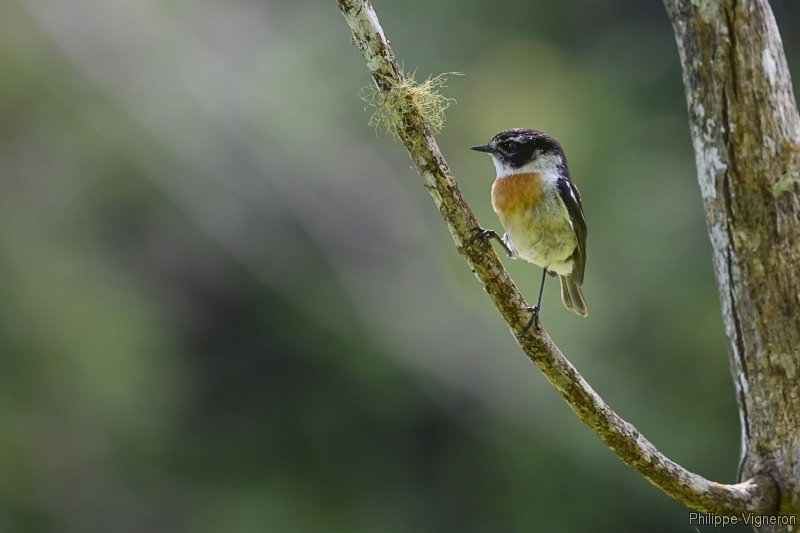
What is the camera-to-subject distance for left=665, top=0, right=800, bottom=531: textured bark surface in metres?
3.04

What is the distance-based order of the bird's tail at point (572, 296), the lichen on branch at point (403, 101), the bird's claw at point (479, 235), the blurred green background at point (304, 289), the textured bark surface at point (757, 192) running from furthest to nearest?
the blurred green background at point (304, 289)
the bird's tail at point (572, 296)
the textured bark surface at point (757, 192)
the bird's claw at point (479, 235)
the lichen on branch at point (403, 101)

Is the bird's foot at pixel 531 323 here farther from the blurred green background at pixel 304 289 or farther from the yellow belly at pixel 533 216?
the blurred green background at pixel 304 289

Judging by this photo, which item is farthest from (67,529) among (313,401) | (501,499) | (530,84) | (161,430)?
(530,84)

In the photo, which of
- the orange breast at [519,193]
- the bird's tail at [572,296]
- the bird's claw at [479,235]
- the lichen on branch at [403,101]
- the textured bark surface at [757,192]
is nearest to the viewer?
the lichen on branch at [403,101]

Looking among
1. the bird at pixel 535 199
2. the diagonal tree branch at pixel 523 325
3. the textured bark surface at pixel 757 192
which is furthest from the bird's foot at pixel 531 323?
the textured bark surface at pixel 757 192

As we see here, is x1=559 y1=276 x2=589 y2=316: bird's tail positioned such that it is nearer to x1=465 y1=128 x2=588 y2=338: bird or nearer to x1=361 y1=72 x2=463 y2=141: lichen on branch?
x1=465 y1=128 x2=588 y2=338: bird

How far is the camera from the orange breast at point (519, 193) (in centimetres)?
320

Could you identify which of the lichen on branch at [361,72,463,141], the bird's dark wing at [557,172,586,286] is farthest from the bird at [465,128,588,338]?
the lichen on branch at [361,72,463,141]

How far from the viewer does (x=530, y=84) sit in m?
7.67

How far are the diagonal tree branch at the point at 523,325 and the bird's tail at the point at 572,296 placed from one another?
105cm

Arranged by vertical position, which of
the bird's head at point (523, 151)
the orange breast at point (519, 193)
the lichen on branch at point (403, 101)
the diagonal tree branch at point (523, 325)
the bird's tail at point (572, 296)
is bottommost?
the diagonal tree branch at point (523, 325)

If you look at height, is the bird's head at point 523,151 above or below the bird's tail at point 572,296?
above

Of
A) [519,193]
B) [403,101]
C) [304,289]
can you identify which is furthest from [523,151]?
[304,289]

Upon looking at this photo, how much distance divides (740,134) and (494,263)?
48.7 inches
